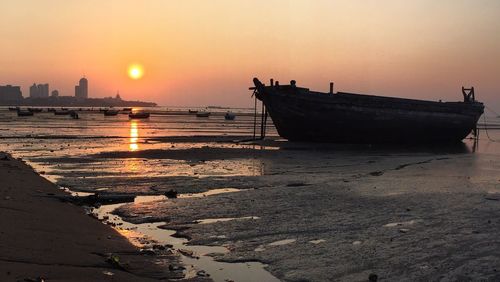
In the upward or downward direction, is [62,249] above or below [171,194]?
above

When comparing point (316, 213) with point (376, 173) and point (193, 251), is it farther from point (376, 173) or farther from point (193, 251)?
point (376, 173)

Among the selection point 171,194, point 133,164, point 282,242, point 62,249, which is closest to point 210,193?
point 171,194

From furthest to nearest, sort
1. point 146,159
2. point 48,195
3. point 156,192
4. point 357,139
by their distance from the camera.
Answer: point 357,139 < point 146,159 < point 156,192 < point 48,195

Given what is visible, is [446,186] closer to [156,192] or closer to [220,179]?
[220,179]

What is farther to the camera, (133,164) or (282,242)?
(133,164)

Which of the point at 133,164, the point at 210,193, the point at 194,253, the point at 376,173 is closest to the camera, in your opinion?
the point at 194,253

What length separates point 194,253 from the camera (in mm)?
7547

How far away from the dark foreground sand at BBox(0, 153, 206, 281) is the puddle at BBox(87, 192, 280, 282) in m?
0.28

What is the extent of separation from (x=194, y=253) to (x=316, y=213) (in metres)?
3.93

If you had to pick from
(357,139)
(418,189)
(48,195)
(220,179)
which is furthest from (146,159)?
(357,139)

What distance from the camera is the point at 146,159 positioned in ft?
75.0

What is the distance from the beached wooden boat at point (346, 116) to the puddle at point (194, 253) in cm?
2535

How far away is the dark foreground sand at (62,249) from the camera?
5648 millimetres

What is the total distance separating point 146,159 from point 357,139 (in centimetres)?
1848
